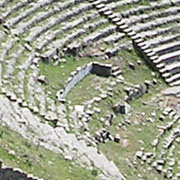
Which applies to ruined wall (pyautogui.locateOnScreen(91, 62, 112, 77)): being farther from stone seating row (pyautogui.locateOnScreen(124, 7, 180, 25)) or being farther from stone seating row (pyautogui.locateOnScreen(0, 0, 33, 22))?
stone seating row (pyautogui.locateOnScreen(0, 0, 33, 22))

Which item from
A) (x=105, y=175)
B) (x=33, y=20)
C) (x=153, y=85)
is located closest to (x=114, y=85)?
(x=153, y=85)

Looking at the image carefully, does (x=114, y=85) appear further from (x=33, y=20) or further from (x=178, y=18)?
(x=178, y=18)

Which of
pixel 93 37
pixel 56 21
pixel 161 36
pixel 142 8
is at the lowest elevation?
pixel 161 36

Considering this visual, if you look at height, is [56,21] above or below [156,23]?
above

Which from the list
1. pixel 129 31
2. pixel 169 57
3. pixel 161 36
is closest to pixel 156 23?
pixel 161 36

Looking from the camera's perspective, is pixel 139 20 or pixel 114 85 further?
pixel 139 20

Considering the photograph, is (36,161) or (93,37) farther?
(93,37)

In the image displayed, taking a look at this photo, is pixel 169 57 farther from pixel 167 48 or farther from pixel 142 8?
pixel 142 8

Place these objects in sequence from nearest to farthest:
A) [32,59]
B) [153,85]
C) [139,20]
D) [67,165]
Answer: [67,165] < [32,59] < [153,85] < [139,20]

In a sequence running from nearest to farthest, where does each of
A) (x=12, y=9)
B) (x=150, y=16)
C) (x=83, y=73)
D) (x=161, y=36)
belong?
(x=83, y=73), (x=12, y=9), (x=161, y=36), (x=150, y=16)
